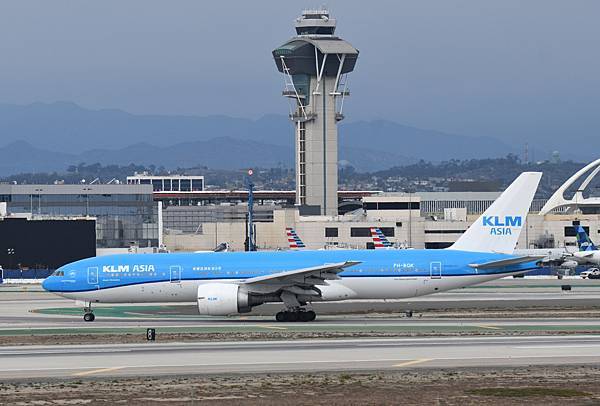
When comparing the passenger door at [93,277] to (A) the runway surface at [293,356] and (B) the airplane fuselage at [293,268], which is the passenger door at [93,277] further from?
(A) the runway surface at [293,356]

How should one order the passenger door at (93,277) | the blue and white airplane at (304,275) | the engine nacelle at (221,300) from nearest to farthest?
the engine nacelle at (221,300), the blue and white airplane at (304,275), the passenger door at (93,277)

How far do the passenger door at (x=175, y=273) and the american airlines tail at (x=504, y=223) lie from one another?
14462 mm

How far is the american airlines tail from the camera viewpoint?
2421 inches

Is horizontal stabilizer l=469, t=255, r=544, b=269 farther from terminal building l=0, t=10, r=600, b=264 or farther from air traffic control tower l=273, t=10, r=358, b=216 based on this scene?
air traffic control tower l=273, t=10, r=358, b=216

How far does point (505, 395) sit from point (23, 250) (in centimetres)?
8740

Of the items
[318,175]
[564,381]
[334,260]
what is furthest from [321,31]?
[564,381]

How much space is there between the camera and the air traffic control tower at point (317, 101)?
580ft

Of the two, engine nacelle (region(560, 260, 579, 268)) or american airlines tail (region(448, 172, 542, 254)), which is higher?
american airlines tail (region(448, 172, 542, 254))

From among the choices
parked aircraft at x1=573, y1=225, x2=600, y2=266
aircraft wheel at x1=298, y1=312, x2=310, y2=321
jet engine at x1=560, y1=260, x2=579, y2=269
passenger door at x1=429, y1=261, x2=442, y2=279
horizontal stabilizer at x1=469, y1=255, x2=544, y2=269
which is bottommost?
aircraft wheel at x1=298, y1=312, x2=310, y2=321

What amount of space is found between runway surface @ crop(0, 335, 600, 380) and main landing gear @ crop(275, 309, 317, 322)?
11378 millimetres

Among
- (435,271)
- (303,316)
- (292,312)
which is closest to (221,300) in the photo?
(292,312)

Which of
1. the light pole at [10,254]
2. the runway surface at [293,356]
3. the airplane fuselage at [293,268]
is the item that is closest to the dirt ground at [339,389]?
the runway surface at [293,356]

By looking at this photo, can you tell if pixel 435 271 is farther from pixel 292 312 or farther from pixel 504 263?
pixel 292 312

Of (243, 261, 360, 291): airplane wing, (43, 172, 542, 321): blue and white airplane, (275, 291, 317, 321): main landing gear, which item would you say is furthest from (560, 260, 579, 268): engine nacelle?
(275, 291, 317, 321): main landing gear
